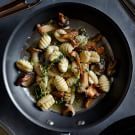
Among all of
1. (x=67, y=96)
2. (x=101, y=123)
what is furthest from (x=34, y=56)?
(x=101, y=123)

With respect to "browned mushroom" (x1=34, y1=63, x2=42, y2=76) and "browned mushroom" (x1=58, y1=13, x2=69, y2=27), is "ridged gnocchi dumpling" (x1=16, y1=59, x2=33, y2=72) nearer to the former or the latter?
"browned mushroom" (x1=34, y1=63, x2=42, y2=76)

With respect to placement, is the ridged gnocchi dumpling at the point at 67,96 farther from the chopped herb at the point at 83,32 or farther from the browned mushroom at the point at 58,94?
the chopped herb at the point at 83,32

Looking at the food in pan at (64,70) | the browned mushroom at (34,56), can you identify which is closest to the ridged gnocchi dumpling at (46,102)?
the food in pan at (64,70)

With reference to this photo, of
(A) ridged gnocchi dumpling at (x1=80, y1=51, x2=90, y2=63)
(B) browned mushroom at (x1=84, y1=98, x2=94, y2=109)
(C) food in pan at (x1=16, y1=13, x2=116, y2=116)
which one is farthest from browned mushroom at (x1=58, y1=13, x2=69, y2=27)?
(B) browned mushroom at (x1=84, y1=98, x2=94, y2=109)

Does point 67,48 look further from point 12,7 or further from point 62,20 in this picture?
point 12,7

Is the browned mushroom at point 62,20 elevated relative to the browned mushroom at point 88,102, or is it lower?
elevated

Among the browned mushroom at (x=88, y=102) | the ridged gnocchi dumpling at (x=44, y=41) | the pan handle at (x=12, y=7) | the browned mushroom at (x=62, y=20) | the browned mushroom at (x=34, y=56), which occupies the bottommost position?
the browned mushroom at (x=88, y=102)
